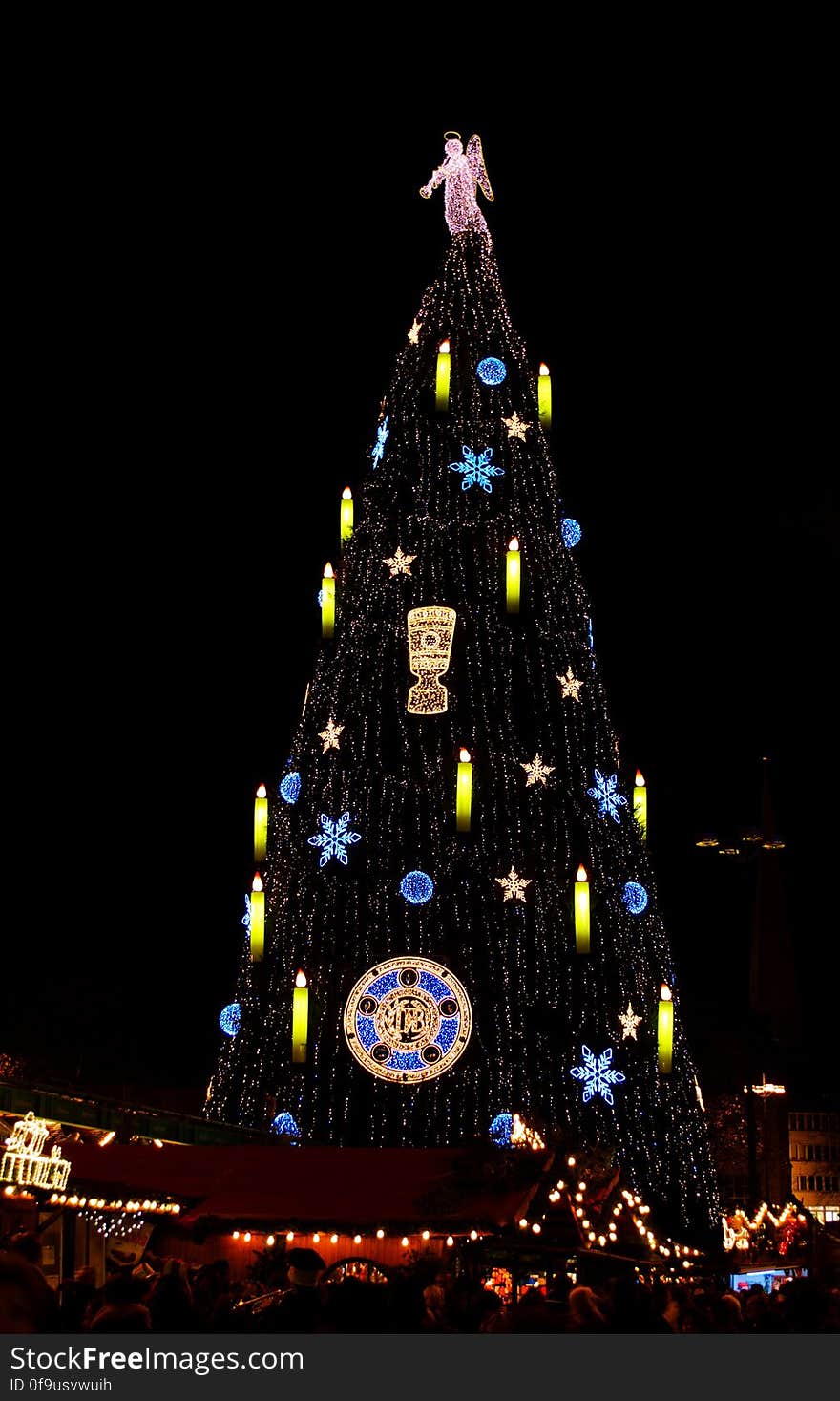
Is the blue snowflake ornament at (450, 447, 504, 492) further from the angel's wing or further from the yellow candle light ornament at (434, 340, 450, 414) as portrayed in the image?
the angel's wing

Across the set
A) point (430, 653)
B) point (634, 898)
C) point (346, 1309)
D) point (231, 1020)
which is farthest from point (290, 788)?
point (346, 1309)

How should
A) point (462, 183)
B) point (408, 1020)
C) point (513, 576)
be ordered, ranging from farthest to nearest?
point (462, 183) → point (513, 576) → point (408, 1020)

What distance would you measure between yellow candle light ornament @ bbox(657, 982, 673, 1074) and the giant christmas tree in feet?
0.15

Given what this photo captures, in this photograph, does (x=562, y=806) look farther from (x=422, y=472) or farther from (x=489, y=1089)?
(x=422, y=472)

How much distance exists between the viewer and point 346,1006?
25.4 meters

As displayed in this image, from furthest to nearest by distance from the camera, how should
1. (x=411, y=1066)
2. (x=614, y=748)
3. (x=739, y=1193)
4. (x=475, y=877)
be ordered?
(x=739, y=1193), (x=614, y=748), (x=475, y=877), (x=411, y=1066)

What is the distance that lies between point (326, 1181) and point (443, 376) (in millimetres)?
16190

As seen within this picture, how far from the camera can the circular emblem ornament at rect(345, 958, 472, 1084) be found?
81.6 ft

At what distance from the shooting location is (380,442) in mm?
29188

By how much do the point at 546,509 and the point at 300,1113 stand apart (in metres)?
12.3

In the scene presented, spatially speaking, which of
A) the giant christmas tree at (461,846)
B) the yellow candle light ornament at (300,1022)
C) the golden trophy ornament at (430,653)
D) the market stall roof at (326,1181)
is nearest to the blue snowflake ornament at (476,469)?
the giant christmas tree at (461,846)

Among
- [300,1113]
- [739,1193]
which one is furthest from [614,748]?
[739,1193]

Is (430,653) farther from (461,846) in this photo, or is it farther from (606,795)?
(606,795)

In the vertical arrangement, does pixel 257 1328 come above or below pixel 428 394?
below
